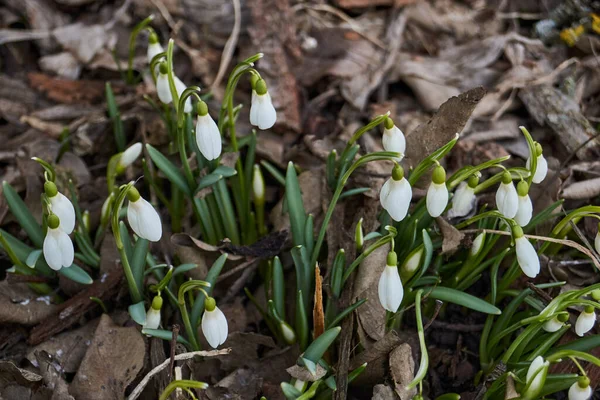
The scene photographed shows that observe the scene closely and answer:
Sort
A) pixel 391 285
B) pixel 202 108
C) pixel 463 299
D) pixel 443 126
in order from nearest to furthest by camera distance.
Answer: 1. pixel 391 285
2. pixel 202 108
3. pixel 463 299
4. pixel 443 126

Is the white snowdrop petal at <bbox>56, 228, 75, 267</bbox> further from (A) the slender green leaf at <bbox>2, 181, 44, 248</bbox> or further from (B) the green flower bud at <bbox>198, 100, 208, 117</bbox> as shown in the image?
(B) the green flower bud at <bbox>198, 100, 208, 117</bbox>

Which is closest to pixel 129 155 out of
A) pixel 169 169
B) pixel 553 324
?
pixel 169 169

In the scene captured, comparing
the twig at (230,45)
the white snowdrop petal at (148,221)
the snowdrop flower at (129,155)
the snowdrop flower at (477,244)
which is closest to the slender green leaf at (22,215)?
the snowdrop flower at (129,155)

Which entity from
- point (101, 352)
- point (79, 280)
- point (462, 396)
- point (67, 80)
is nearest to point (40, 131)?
point (67, 80)

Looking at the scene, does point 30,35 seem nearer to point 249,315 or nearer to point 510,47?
point 249,315

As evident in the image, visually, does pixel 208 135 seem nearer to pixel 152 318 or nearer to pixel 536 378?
pixel 152 318

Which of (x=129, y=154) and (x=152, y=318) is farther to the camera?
(x=129, y=154)

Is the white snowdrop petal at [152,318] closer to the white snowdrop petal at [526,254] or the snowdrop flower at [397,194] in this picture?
the snowdrop flower at [397,194]
